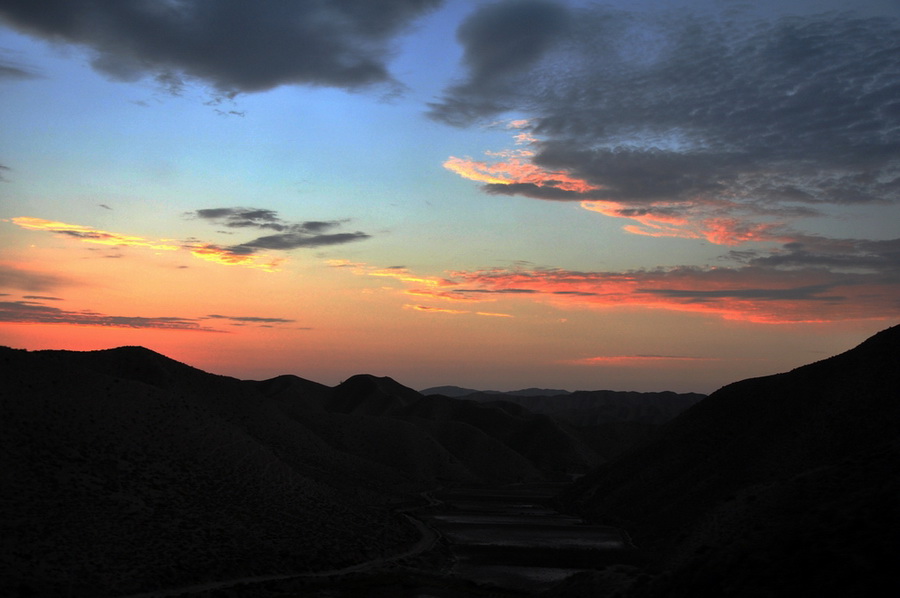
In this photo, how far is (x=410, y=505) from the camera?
3346 inches

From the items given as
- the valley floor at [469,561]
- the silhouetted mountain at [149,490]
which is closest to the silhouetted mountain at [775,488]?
the valley floor at [469,561]

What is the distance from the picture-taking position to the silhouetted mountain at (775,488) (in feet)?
74.9

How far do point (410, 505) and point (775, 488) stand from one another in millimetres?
59701

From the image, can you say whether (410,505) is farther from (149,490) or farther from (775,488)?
(775,488)

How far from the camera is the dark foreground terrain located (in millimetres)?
26108

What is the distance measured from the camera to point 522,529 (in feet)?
222

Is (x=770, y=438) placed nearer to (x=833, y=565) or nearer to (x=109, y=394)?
(x=833, y=565)

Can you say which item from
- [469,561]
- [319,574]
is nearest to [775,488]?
[319,574]

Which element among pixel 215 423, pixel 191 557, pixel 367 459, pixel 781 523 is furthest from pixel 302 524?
pixel 367 459

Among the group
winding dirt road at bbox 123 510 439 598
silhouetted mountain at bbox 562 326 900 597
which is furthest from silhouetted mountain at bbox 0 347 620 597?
silhouetted mountain at bbox 562 326 900 597

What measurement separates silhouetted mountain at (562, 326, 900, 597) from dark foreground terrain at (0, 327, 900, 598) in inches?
4.4

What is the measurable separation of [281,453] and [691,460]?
45.6m

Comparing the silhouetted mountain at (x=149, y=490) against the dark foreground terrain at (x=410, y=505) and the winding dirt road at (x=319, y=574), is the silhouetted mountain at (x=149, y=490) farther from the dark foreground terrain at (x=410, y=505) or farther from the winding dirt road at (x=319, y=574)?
the winding dirt road at (x=319, y=574)

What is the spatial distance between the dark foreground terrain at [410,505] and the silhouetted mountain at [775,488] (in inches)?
4.4
